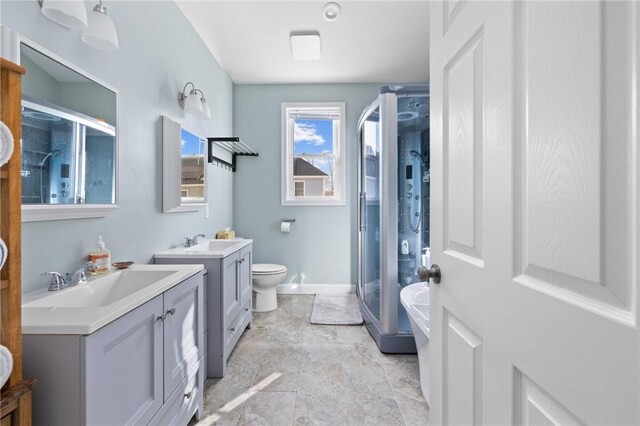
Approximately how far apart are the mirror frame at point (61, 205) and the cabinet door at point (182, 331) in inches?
21.0

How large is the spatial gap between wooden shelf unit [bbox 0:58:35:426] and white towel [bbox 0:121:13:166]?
29 millimetres

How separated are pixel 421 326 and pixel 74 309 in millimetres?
1455

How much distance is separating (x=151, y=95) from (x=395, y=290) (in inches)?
85.0

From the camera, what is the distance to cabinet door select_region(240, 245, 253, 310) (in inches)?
90.0

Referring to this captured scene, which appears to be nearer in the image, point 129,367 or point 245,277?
point 129,367

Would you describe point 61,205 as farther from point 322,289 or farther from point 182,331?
point 322,289

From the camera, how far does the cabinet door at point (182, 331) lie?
1.17 meters

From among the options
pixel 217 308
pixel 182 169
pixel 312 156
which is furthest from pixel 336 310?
pixel 182 169

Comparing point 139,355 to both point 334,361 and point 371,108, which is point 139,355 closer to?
point 334,361

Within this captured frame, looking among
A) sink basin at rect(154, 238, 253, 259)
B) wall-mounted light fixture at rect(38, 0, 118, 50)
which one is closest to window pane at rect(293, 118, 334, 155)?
sink basin at rect(154, 238, 253, 259)

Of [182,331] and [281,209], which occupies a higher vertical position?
[281,209]

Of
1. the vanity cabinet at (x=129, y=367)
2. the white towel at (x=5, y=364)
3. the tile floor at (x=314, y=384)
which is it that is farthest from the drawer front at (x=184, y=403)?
the white towel at (x=5, y=364)

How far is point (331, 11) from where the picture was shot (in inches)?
90.5

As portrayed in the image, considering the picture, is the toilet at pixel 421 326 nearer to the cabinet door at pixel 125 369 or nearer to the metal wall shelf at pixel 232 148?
the cabinet door at pixel 125 369
